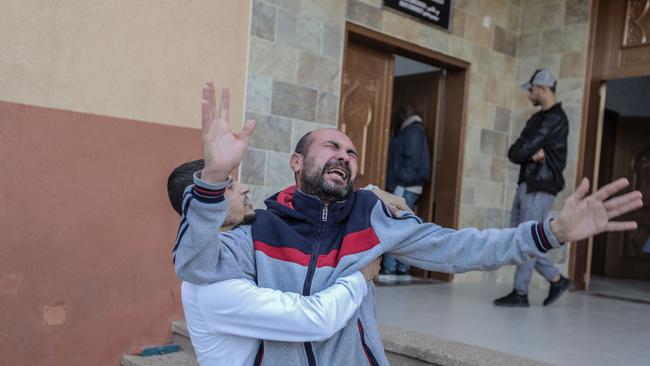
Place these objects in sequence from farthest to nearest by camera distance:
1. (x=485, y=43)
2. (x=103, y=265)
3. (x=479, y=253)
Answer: (x=485, y=43)
(x=103, y=265)
(x=479, y=253)

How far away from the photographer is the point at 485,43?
5855 millimetres

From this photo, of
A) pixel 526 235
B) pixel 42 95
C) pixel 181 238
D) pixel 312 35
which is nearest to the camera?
pixel 181 238

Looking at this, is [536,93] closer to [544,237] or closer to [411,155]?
[411,155]

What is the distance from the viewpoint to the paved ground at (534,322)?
3176mm

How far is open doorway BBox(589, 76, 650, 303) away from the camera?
7750 millimetres

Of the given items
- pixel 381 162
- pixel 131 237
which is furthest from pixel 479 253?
pixel 381 162

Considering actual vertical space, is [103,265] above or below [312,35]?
below

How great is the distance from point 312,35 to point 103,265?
2.21m

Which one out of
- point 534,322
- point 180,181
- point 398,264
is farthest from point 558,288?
point 180,181

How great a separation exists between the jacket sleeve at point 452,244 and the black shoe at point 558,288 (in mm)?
3102

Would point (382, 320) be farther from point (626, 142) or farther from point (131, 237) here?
point (626, 142)

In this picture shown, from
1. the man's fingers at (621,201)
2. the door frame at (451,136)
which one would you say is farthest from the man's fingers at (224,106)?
the door frame at (451,136)

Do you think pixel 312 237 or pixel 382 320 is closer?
pixel 312 237

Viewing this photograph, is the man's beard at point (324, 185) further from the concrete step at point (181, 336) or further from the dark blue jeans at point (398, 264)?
the dark blue jeans at point (398, 264)
